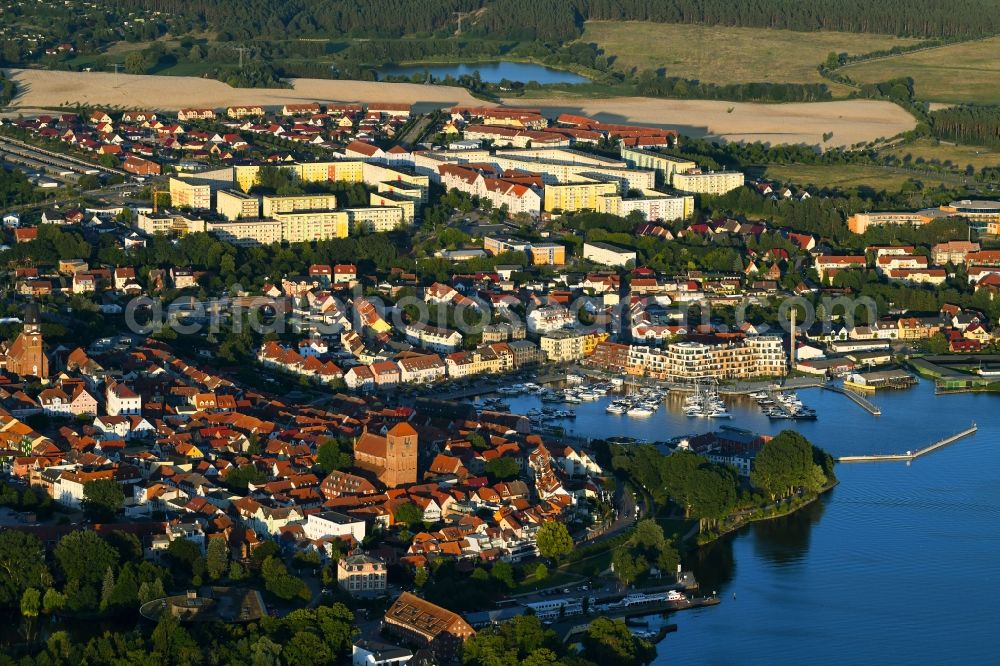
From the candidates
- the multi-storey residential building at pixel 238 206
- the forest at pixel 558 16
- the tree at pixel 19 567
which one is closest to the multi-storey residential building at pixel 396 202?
the multi-storey residential building at pixel 238 206

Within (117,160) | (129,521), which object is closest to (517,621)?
(129,521)

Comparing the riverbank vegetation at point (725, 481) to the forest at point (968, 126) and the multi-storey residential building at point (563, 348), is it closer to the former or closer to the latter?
the multi-storey residential building at point (563, 348)

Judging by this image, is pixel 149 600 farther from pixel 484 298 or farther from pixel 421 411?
pixel 484 298

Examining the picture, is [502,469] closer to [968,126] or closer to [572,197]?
[572,197]

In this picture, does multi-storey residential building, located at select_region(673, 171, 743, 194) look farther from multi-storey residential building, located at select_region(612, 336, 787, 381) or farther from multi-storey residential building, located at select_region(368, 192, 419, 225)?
multi-storey residential building, located at select_region(612, 336, 787, 381)

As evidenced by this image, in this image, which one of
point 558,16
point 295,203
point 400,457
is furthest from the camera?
point 558,16

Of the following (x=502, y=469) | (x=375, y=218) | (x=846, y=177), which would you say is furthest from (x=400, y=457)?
(x=846, y=177)
